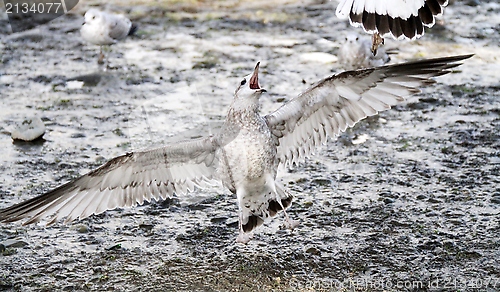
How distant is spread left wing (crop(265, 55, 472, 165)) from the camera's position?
452 cm

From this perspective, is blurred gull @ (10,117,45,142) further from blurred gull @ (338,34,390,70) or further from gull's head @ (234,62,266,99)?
blurred gull @ (338,34,390,70)

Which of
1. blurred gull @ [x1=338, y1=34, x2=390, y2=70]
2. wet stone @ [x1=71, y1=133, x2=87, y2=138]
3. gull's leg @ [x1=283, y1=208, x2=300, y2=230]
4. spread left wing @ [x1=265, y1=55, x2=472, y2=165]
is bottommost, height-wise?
wet stone @ [x1=71, y1=133, x2=87, y2=138]

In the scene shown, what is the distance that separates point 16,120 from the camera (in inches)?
279

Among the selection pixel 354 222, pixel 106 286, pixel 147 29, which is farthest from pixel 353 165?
pixel 147 29

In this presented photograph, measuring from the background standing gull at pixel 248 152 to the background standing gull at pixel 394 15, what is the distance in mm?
285

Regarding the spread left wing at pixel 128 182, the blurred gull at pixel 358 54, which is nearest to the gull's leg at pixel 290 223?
the spread left wing at pixel 128 182

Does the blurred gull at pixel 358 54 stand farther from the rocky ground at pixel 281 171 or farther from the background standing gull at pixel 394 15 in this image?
the background standing gull at pixel 394 15

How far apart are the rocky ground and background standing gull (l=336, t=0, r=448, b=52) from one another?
4.67 feet

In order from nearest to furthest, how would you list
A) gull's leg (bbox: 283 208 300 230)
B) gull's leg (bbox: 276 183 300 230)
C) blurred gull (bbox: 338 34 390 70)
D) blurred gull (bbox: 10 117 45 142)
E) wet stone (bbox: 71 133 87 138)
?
1. gull's leg (bbox: 276 183 300 230)
2. gull's leg (bbox: 283 208 300 230)
3. blurred gull (bbox: 10 117 45 142)
4. wet stone (bbox: 71 133 87 138)
5. blurred gull (bbox: 338 34 390 70)

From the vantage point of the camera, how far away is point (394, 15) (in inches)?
185

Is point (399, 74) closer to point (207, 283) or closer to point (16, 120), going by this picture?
point (207, 283)
